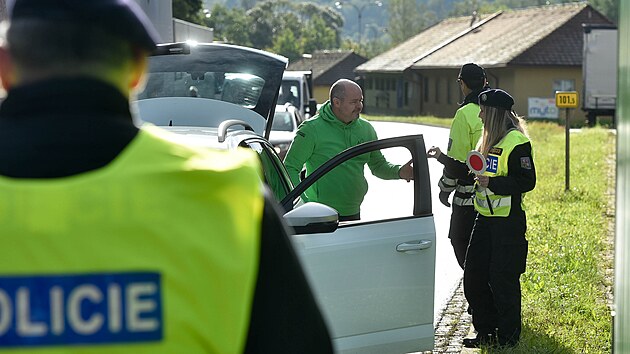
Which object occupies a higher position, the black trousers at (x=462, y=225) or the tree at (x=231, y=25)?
the tree at (x=231, y=25)

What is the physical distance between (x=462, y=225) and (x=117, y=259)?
6132 mm

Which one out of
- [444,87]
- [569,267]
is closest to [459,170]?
[569,267]

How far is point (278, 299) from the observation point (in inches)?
72.6

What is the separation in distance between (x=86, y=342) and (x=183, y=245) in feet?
0.66

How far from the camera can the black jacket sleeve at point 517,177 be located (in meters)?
6.79

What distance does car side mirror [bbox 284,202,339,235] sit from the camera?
3.17 metres

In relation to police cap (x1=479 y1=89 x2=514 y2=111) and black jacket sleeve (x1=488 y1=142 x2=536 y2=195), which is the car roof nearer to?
police cap (x1=479 y1=89 x2=514 y2=111)

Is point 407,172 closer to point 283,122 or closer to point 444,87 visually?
point 283,122

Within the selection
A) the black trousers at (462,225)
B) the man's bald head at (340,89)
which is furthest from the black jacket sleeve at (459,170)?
the man's bald head at (340,89)

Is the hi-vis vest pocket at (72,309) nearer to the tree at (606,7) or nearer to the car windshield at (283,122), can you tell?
the car windshield at (283,122)

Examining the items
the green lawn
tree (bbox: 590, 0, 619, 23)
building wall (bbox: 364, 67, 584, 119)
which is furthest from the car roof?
tree (bbox: 590, 0, 619, 23)

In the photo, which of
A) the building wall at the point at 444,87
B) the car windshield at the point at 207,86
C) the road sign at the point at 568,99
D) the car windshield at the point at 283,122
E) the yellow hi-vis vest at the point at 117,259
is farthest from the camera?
the building wall at the point at 444,87

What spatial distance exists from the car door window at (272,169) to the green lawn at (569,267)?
5.96 ft

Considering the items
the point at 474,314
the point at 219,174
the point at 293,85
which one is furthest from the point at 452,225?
the point at 293,85
